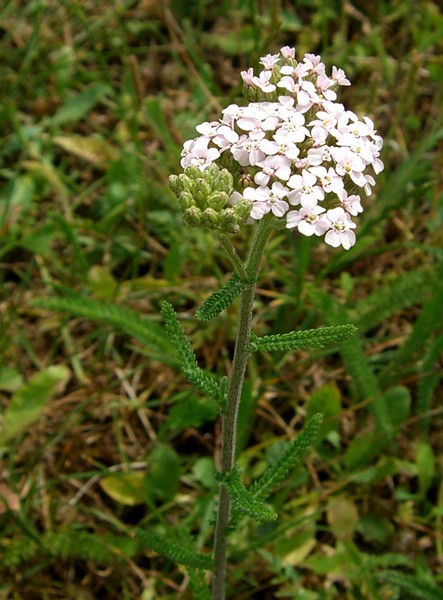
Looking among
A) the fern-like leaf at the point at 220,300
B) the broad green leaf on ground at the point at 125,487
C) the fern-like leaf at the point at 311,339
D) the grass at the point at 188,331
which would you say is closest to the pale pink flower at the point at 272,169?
the fern-like leaf at the point at 220,300

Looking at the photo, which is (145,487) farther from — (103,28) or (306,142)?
(103,28)

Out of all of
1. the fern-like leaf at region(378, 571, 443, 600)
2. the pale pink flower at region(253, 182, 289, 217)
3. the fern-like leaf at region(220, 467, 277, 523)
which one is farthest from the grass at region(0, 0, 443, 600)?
the pale pink flower at region(253, 182, 289, 217)

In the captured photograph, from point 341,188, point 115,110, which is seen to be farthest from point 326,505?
point 115,110

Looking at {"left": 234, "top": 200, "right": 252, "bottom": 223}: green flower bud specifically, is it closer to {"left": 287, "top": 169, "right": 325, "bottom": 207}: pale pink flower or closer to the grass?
{"left": 287, "top": 169, "right": 325, "bottom": 207}: pale pink flower

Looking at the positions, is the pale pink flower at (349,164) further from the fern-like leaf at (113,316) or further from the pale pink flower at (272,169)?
the fern-like leaf at (113,316)

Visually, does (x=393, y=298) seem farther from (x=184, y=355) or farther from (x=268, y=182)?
(x=268, y=182)
